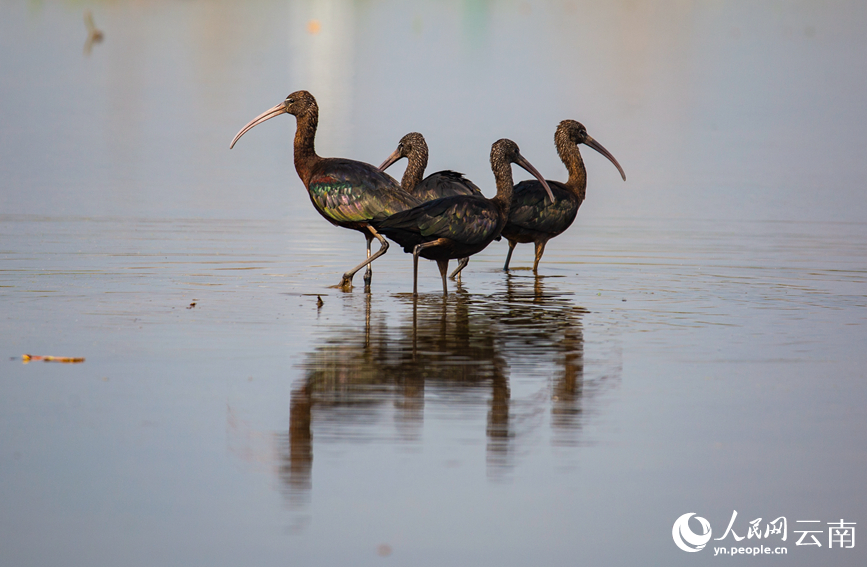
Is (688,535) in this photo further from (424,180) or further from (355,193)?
(424,180)

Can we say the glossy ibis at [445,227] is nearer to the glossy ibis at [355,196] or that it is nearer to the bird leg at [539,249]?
the glossy ibis at [355,196]

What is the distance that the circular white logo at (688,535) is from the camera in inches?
237

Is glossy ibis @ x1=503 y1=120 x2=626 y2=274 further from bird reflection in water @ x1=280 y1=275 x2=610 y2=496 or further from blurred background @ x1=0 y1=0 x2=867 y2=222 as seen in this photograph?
blurred background @ x1=0 y1=0 x2=867 y2=222

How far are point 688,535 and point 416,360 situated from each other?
325cm

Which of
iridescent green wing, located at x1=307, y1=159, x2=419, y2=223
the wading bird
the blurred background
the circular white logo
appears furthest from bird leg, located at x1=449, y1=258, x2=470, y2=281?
the circular white logo

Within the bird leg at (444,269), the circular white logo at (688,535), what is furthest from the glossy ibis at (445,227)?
the circular white logo at (688,535)

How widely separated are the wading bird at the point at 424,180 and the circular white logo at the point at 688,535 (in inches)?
283

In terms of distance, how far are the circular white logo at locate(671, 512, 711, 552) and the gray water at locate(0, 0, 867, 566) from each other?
70mm

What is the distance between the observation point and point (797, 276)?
13.5 metres

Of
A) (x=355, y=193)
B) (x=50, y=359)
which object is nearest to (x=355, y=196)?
(x=355, y=193)

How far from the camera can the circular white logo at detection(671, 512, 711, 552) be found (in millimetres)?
6008

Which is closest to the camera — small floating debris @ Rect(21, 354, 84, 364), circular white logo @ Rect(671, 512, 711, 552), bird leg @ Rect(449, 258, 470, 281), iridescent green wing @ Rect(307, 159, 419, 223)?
circular white logo @ Rect(671, 512, 711, 552)

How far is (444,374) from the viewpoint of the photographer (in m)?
8.59

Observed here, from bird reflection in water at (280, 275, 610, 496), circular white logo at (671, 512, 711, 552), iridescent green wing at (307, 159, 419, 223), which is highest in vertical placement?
iridescent green wing at (307, 159, 419, 223)
